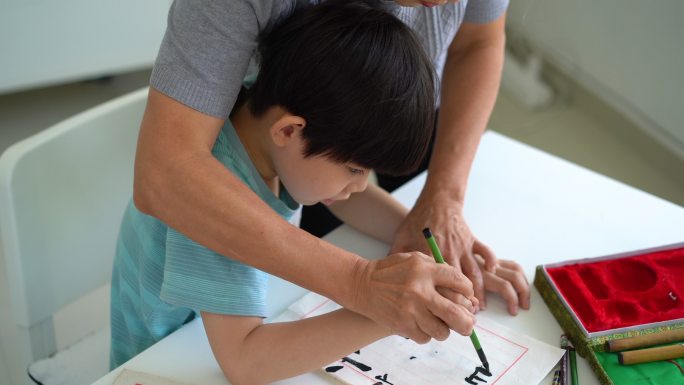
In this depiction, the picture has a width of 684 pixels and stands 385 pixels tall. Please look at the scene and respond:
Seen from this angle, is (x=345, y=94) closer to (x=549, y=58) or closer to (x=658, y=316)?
(x=658, y=316)

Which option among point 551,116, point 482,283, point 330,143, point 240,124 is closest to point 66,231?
point 240,124

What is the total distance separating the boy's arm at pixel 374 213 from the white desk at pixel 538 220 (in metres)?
0.02

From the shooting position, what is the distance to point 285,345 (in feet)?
2.77

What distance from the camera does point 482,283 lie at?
3.36ft

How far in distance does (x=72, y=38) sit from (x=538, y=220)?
192cm

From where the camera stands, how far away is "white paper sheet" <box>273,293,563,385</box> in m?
0.86

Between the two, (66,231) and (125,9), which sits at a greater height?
(125,9)

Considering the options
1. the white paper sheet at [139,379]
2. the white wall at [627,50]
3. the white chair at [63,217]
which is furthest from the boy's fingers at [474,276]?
the white wall at [627,50]

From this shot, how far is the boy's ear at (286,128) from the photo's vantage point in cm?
86

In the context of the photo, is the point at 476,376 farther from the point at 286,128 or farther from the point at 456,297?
the point at 286,128

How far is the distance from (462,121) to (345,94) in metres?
0.42

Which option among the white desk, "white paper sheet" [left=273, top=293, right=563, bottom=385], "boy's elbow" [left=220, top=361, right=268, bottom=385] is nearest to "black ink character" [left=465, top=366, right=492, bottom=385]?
"white paper sheet" [left=273, top=293, right=563, bottom=385]

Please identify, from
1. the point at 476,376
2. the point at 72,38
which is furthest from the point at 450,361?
the point at 72,38

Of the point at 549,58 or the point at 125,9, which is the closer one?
the point at 125,9
